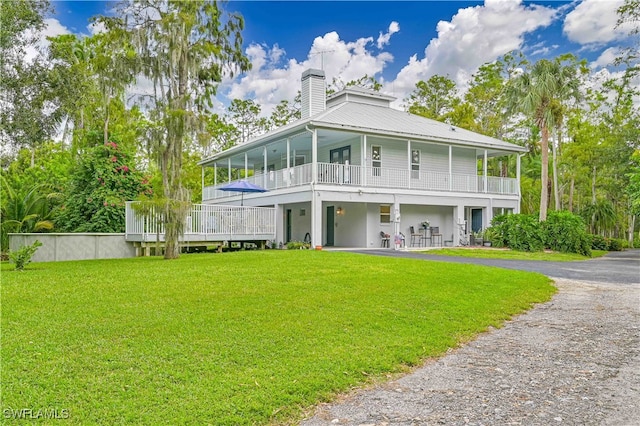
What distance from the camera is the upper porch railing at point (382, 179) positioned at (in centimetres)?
1878

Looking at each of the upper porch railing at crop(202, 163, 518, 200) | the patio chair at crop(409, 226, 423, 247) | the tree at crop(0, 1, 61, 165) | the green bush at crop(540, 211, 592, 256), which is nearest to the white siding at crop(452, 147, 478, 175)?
the upper porch railing at crop(202, 163, 518, 200)

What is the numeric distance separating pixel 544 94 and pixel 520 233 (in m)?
7.37

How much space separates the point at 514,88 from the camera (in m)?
22.4

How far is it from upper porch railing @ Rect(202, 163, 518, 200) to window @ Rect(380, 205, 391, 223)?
126 cm

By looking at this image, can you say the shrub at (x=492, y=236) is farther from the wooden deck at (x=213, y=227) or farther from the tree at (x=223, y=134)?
the tree at (x=223, y=134)

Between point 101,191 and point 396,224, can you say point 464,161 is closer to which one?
point 396,224

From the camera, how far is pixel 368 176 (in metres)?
19.9

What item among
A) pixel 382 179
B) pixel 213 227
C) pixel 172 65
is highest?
pixel 172 65

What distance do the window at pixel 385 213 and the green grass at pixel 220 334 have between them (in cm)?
1139

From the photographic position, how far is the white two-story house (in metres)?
18.8

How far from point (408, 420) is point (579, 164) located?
116 feet

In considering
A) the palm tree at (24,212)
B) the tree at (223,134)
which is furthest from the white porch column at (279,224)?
the tree at (223,134)

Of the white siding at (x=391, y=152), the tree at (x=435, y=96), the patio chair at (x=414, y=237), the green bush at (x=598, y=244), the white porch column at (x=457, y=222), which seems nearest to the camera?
the white siding at (x=391, y=152)

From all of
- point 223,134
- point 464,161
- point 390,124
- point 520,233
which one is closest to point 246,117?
point 223,134
